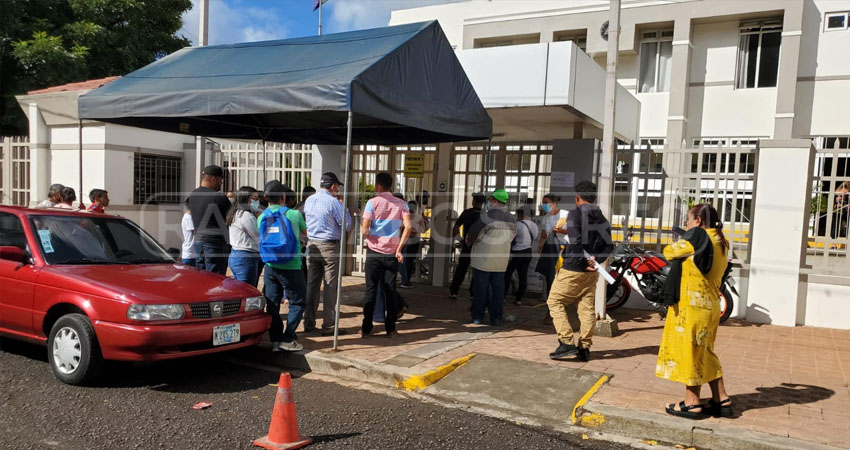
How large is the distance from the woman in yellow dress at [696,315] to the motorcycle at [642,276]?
11.5 ft

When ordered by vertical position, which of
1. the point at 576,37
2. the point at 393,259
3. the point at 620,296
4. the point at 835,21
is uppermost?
the point at 576,37

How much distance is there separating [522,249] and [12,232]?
244 inches

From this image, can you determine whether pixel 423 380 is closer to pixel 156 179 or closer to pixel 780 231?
pixel 780 231

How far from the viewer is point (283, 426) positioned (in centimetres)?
382

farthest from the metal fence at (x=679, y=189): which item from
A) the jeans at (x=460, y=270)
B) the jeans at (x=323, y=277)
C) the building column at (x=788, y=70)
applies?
the building column at (x=788, y=70)

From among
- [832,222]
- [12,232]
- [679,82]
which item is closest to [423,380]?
[12,232]

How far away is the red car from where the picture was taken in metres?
4.74

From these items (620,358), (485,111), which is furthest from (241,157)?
(620,358)

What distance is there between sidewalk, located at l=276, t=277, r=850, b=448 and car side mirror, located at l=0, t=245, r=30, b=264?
2721 mm

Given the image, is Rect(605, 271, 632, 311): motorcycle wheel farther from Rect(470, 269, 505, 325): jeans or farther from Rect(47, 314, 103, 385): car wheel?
Rect(47, 314, 103, 385): car wheel

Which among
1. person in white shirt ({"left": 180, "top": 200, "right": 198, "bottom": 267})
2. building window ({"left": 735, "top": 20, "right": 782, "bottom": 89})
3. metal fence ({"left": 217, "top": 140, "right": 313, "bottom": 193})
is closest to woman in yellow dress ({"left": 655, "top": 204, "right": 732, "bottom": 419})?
person in white shirt ({"left": 180, "top": 200, "right": 198, "bottom": 267})

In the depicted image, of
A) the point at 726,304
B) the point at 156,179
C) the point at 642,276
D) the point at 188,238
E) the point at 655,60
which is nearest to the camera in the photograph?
the point at 188,238

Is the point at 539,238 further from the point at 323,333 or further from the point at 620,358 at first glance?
the point at 323,333

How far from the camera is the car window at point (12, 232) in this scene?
5473 millimetres
